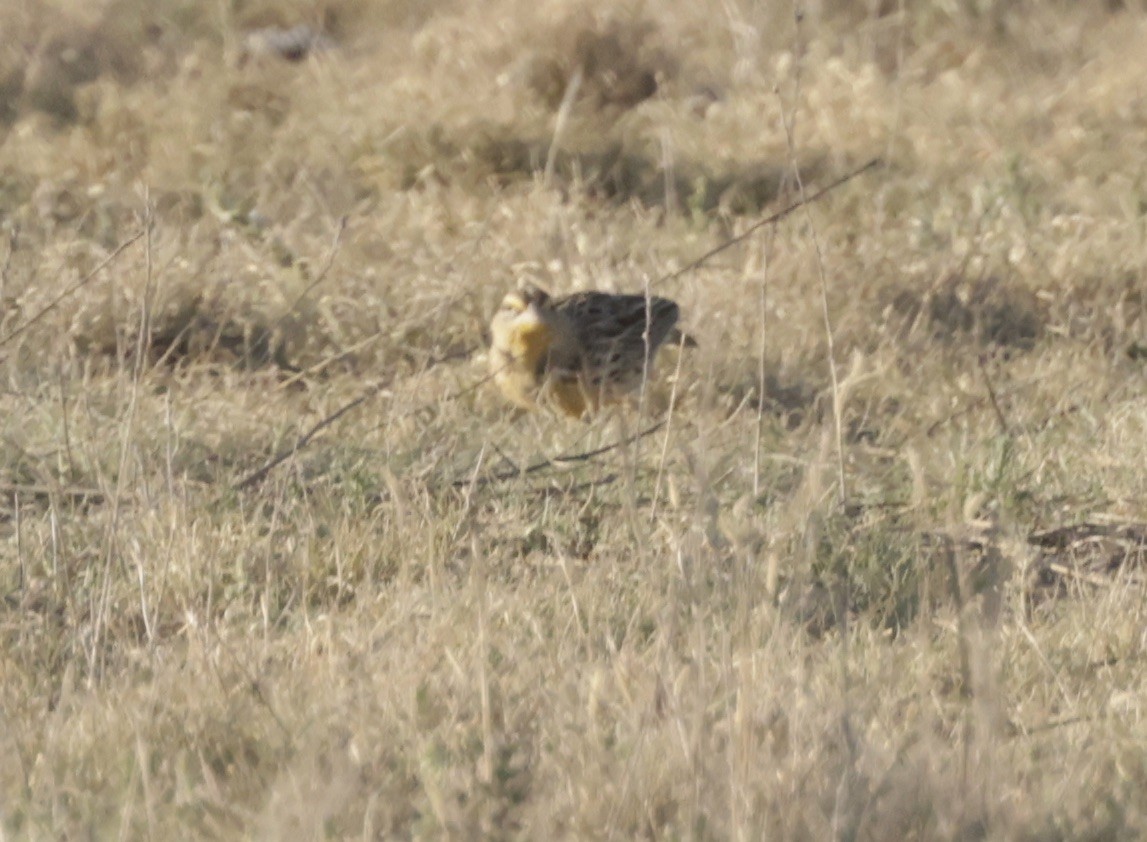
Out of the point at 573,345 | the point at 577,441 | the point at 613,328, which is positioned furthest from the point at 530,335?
the point at 577,441

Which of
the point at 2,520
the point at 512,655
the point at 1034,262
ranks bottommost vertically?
the point at 1034,262

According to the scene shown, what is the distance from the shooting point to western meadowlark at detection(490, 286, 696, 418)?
710 centimetres

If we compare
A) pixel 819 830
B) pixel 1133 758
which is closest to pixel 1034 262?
pixel 1133 758

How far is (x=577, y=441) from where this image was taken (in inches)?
239

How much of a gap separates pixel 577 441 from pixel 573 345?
129 centimetres

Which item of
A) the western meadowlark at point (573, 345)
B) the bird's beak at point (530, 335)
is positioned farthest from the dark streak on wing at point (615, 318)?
the bird's beak at point (530, 335)

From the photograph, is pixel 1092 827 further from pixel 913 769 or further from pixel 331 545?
pixel 331 545

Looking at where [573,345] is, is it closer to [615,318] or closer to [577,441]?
[615,318]

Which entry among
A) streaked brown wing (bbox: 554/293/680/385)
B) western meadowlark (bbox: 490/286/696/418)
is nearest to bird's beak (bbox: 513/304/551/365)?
western meadowlark (bbox: 490/286/696/418)

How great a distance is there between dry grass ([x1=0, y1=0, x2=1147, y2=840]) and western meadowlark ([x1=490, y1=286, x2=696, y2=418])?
0.17 meters

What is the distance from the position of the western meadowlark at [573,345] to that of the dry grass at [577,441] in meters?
0.17

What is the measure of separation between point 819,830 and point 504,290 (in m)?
5.49

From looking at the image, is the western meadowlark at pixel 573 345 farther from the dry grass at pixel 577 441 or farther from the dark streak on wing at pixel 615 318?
the dry grass at pixel 577 441

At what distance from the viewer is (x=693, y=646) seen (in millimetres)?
3615
